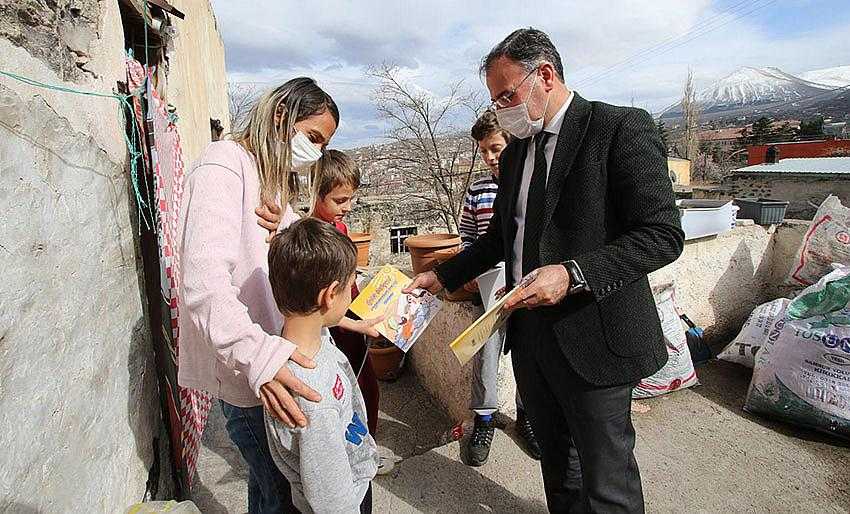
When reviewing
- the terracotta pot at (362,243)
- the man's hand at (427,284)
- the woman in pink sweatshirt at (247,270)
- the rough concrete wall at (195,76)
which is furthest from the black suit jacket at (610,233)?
the terracotta pot at (362,243)

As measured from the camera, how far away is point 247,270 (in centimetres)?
143

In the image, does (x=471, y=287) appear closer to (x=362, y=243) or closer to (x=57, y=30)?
(x=57, y=30)

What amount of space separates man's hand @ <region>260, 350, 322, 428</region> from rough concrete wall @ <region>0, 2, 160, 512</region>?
17.8 inches

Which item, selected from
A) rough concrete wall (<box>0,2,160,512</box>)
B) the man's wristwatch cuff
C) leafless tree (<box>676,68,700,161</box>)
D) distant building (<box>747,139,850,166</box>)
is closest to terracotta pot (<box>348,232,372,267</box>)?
rough concrete wall (<box>0,2,160,512</box>)

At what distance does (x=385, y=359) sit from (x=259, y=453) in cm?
244

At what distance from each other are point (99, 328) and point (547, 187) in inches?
53.4

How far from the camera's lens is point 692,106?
32188mm

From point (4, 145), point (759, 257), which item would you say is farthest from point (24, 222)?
point (759, 257)

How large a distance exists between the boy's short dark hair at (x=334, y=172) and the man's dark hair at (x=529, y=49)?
37.8 inches

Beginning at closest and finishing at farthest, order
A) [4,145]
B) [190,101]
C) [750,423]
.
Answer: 1. [4,145]
2. [750,423]
3. [190,101]

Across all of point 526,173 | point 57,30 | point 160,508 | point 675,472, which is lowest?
point 675,472

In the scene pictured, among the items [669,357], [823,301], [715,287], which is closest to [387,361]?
[669,357]

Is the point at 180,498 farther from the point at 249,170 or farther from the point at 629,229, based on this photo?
the point at 629,229

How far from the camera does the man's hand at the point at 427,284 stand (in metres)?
1.98
